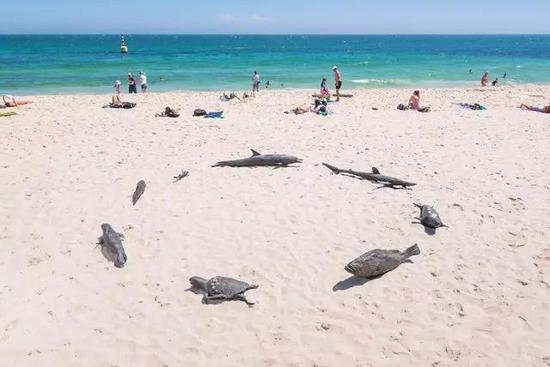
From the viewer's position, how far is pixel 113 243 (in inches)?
286

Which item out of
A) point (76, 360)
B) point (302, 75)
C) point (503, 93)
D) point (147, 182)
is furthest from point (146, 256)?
point (302, 75)

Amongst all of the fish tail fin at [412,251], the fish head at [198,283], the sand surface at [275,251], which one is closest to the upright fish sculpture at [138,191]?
the sand surface at [275,251]

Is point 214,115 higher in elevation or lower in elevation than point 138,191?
higher

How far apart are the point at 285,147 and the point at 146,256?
6.33 m

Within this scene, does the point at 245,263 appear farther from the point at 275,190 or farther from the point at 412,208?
the point at 412,208

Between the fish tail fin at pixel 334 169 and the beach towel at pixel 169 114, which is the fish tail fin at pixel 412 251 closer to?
the fish tail fin at pixel 334 169

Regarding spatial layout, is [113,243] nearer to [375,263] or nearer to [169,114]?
[375,263]

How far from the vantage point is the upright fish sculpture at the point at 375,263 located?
643 cm

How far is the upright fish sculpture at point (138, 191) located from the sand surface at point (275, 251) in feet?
0.46

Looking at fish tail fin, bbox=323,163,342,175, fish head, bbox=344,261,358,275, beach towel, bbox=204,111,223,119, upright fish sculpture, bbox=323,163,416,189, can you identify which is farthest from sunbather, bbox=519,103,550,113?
fish head, bbox=344,261,358,275

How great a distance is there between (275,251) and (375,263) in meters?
1.61

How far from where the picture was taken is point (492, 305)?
5.97 meters

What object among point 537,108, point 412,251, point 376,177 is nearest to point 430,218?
point 412,251

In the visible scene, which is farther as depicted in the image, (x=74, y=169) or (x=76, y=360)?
(x=74, y=169)
